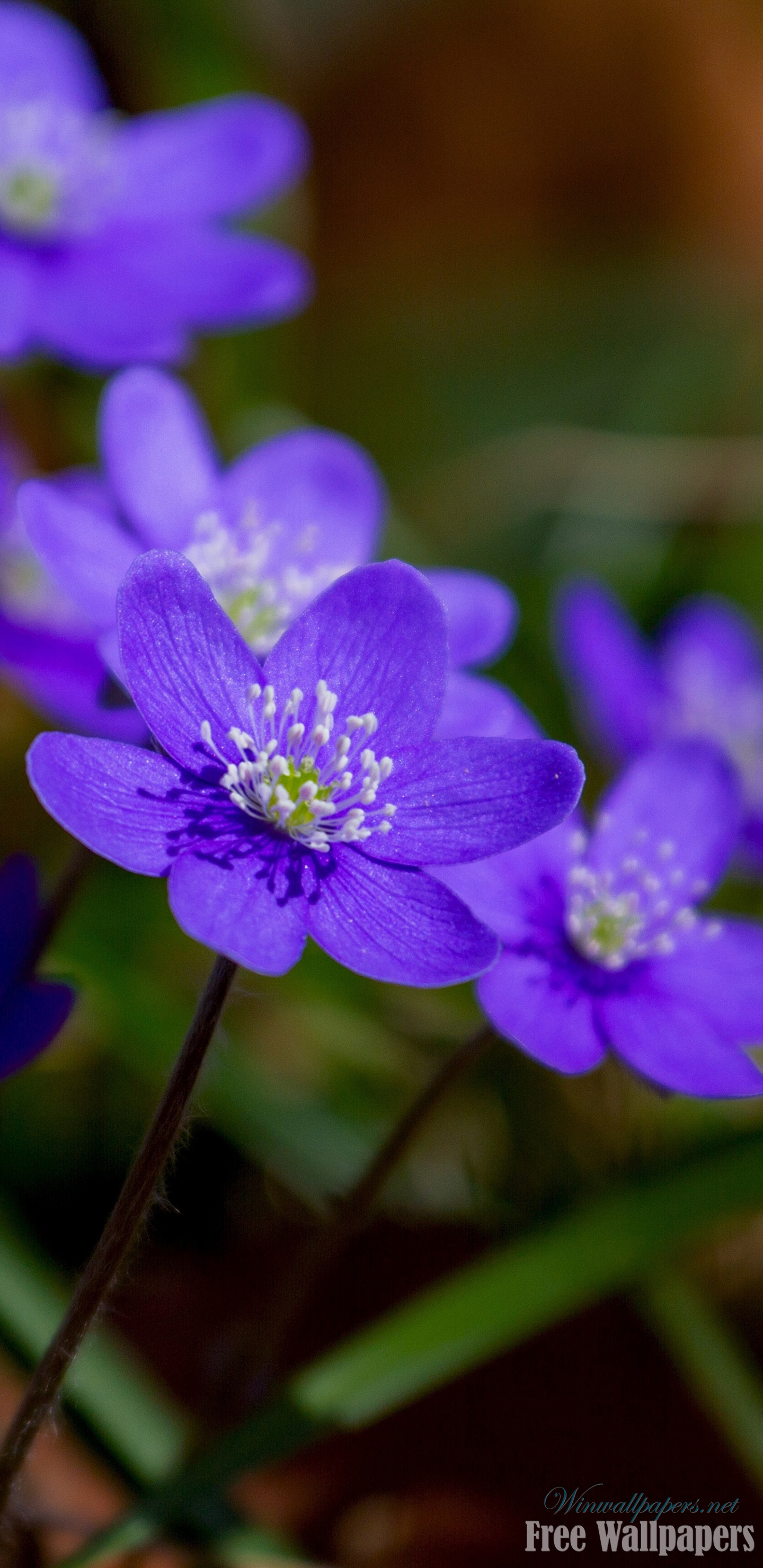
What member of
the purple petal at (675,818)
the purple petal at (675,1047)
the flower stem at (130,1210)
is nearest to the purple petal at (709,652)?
the purple petal at (675,818)

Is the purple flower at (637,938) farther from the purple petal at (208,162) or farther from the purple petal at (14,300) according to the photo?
the purple petal at (208,162)

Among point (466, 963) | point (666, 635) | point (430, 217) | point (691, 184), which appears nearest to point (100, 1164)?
point (466, 963)

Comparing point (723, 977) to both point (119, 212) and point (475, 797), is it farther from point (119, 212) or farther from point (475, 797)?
point (119, 212)

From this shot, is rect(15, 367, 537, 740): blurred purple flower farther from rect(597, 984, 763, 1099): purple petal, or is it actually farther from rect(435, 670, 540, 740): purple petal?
rect(597, 984, 763, 1099): purple petal

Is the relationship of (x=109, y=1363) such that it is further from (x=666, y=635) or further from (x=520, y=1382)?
(x=666, y=635)

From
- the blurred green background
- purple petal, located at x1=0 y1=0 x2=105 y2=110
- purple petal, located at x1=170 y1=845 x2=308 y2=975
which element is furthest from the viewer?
purple petal, located at x1=0 y1=0 x2=105 y2=110

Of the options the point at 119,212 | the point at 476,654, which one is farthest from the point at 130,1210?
the point at 119,212

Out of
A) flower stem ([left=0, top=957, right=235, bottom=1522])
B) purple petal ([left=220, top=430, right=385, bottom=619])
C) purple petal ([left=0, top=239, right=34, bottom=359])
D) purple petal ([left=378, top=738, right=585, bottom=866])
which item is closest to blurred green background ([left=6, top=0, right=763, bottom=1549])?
flower stem ([left=0, top=957, right=235, bottom=1522])
